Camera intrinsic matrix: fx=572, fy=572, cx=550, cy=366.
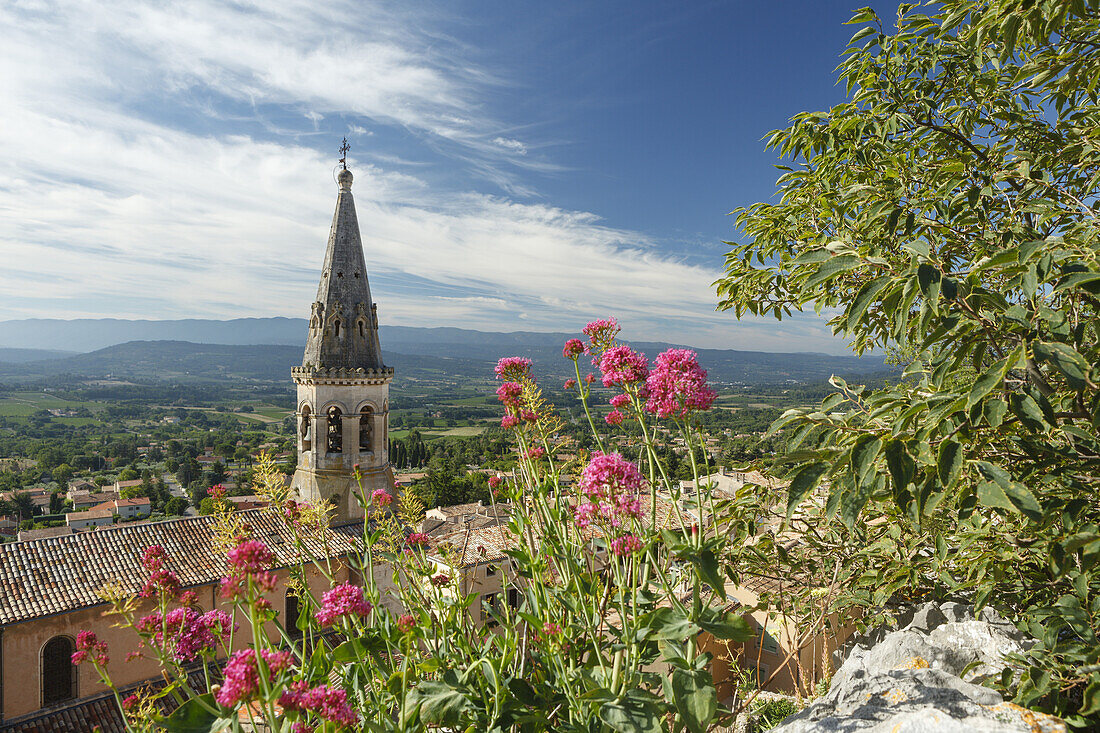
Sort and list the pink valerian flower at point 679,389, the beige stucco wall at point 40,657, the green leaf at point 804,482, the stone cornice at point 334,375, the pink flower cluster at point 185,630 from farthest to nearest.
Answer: the stone cornice at point 334,375 → the beige stucco wall at point 40,657 → the pink valerian flower at point 679,389 → the pink flower cluster at point 185,630 → the green leaf at point 804,482

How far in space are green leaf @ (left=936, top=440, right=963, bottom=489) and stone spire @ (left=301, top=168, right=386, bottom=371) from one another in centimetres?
1609

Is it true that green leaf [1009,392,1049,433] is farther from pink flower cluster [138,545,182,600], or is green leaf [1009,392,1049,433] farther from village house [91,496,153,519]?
village house [91,496,153,519]

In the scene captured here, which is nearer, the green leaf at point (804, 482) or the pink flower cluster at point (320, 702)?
the pink flower cluster at point (320, 702)

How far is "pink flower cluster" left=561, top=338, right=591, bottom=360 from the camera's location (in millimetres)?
2207

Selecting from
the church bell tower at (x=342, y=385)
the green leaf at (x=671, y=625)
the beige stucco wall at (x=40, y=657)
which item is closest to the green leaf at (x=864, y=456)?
the green leaf at (x=671, y=625)

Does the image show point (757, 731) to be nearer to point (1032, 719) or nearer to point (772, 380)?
point (1032, 719)

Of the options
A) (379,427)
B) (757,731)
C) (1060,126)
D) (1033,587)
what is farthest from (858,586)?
(379,427)

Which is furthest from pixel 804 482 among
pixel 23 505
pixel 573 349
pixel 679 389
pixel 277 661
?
pixel 23 505

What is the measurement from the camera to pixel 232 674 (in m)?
1.31

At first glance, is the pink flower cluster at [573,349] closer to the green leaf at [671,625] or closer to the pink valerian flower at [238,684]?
the green leaf at [671,625]

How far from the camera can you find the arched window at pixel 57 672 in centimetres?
1084


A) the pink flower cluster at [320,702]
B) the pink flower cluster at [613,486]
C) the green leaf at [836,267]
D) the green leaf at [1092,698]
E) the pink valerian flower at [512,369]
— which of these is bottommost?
the green leaf at [1092,698]

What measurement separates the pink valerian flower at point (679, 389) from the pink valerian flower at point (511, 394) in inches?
22.0

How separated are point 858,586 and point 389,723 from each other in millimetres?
2236
